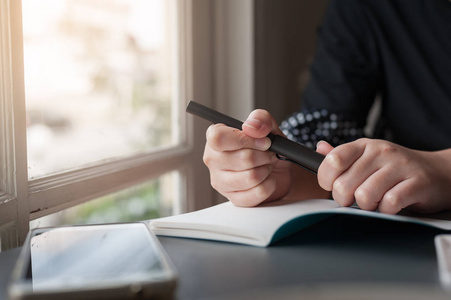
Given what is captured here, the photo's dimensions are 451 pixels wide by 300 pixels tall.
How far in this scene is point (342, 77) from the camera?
96 centimetres

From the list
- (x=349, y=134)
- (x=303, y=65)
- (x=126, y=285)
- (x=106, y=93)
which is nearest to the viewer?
(x=126, y=285)

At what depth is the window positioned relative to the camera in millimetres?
553

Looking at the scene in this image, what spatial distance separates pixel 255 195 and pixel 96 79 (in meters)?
0.36

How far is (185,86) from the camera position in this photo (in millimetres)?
994

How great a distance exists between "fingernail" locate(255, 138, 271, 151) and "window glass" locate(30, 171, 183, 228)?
0.28 metres

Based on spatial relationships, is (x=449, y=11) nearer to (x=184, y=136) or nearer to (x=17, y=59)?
(x=184, y=136)

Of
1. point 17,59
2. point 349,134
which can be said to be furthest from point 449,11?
point 17,59

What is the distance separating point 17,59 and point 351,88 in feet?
2.06

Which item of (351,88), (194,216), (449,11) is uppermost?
(449,11)

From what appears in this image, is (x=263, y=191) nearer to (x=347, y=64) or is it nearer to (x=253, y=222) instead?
(x=253, y=222)

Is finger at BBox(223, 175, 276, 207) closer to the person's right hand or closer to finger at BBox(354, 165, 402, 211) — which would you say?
the person's right hand

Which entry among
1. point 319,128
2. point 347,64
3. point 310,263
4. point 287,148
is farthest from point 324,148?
point 347,64

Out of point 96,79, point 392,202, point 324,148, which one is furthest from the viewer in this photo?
point 96,79

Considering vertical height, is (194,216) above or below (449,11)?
below
